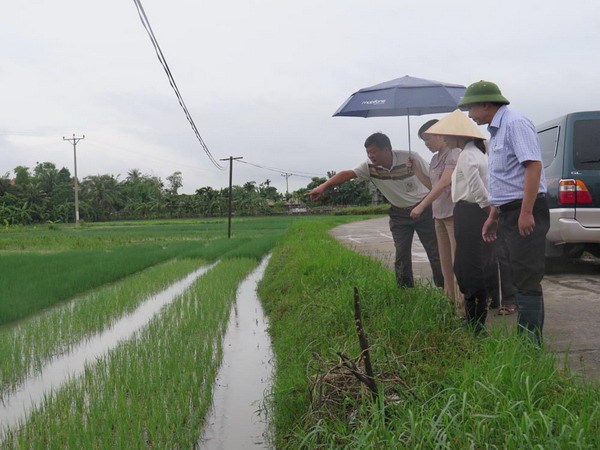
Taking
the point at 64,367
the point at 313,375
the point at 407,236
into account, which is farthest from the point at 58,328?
the point at 313,375

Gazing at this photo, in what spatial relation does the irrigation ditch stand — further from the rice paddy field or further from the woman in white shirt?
the woman in white shirt

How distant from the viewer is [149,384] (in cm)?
396

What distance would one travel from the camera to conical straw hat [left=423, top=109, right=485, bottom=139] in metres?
3.62

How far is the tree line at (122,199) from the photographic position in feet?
161

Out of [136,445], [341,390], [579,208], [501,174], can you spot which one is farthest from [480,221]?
[579,208]

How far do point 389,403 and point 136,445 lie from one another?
1288mm

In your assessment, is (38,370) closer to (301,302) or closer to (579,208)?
(301,302)

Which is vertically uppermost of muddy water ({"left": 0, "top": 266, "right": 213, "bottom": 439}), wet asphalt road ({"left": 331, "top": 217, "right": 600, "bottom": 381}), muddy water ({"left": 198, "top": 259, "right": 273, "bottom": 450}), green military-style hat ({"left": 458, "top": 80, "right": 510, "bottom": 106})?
green military-style hat ({"left": 458, "top": 80, "right": 510, "bottom": 106})

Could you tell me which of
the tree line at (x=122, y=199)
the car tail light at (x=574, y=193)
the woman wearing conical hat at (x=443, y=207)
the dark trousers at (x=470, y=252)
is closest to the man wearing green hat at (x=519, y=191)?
the dark trousers at (x=470, y=252)

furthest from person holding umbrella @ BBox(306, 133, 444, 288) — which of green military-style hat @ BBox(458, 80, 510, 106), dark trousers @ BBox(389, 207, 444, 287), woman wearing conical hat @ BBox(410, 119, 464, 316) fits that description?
green military-style hat @ BBox(458, 80, 510, 106)

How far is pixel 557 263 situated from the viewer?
698 cm

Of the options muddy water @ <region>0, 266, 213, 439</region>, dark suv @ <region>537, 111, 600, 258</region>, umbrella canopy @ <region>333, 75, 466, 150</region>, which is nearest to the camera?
muddy water @ <region>0, 266, 213, 439</region>

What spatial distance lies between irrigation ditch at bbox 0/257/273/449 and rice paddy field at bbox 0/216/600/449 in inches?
0.7

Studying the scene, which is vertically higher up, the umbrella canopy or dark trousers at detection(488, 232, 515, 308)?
the umbrella canopy
